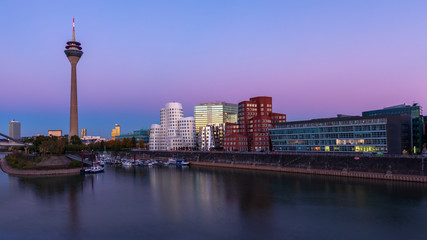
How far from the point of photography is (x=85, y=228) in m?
34.3

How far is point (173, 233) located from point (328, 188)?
33961 mm

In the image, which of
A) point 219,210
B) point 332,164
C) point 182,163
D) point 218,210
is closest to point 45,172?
point 182,163

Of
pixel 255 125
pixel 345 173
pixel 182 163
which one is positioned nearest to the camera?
pixel 345 173

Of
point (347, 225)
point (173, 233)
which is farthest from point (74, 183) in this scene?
point (347, 225)

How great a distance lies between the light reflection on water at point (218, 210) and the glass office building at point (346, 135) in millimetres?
22050

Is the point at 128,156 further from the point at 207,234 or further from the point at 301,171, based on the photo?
the point at 207,234

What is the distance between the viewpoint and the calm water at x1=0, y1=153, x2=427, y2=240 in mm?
32281

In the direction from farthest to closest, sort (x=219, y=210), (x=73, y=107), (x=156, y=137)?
(x=73, y=107) < (x=156, y=137) < (x=219, y=210)

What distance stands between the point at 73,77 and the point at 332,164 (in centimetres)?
15569

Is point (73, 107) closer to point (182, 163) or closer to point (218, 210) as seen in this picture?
point (182, 163)

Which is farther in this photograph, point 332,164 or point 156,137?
point 156,137

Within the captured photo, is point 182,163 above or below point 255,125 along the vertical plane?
below

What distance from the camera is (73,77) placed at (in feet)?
593

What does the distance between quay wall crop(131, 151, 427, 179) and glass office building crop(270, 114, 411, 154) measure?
14.5 metres
